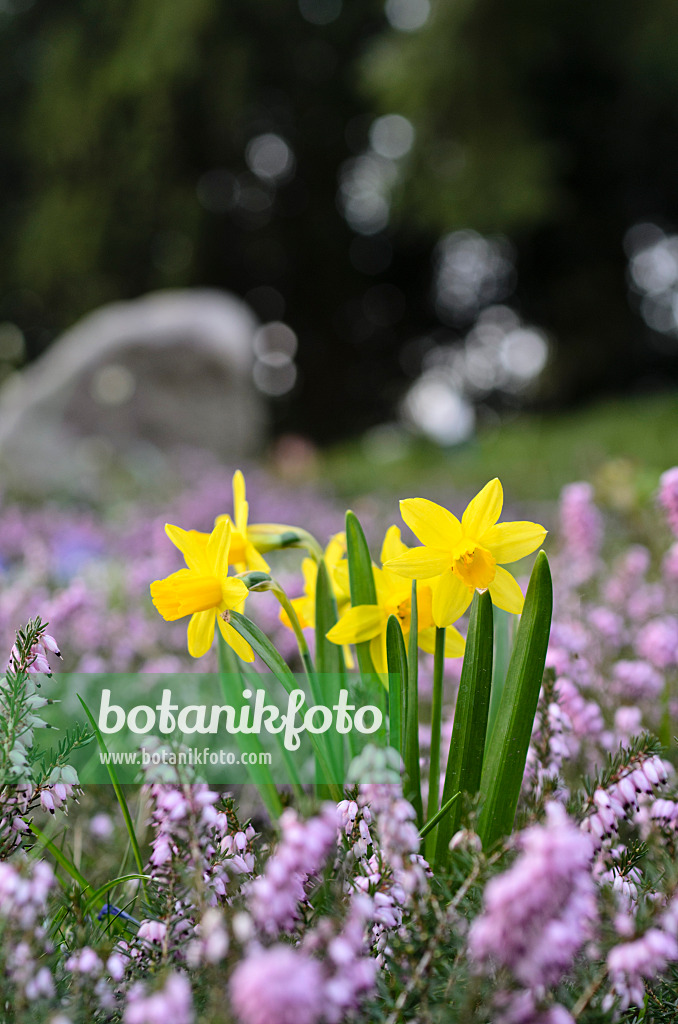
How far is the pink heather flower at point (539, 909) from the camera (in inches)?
19.1

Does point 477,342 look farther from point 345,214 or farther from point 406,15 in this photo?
point 406,15

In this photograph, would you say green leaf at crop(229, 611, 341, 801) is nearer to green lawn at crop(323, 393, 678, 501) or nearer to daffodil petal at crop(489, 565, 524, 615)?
daffodil petal at crop(489, 565, 524, 615)

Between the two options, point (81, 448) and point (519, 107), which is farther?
point (519, 107)

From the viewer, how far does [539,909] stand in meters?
0.49

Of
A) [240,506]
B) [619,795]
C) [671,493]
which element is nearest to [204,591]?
[240,506]

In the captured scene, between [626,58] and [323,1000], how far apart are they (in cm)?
1104

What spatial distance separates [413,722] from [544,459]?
20.1 ft

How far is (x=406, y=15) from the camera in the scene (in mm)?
10656

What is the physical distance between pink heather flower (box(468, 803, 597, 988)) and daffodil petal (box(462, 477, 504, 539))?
392 mm

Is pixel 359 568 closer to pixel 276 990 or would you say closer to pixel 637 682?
pixel 276 990

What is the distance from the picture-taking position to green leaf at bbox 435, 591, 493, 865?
2.84 ft

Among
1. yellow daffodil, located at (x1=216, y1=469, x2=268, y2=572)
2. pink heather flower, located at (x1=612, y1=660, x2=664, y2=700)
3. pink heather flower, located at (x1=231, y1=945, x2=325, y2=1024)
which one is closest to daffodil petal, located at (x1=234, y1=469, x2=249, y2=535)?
yellow daffodil, located at (x1=216, y1=469, x2=268, y2=572)

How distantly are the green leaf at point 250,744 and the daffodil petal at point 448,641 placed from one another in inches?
8.5

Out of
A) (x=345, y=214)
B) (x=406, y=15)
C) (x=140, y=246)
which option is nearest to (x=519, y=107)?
(x=406, y=15)
